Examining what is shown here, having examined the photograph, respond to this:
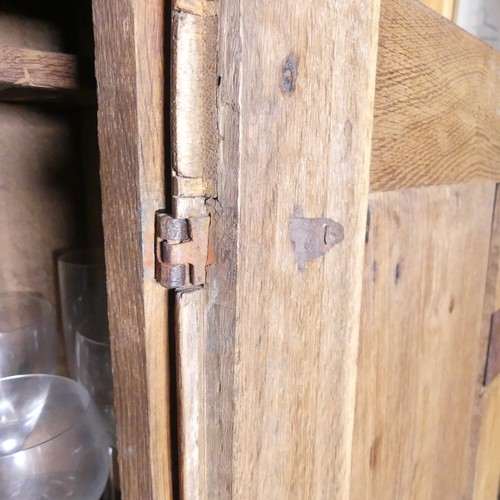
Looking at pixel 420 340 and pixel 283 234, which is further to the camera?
pixel 420 340

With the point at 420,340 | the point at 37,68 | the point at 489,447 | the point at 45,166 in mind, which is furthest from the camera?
the point at 489,447

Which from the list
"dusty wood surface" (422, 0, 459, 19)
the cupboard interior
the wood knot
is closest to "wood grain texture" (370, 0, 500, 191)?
the wood knot

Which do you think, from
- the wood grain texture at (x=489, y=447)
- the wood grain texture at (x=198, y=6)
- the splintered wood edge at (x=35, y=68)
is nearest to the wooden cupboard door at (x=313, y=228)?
the wood grain texture at (x=198, y=6)

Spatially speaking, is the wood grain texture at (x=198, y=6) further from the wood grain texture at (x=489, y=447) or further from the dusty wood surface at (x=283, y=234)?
the wood grain texture at (x=489, y=447)

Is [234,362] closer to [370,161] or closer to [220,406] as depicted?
[220,406]

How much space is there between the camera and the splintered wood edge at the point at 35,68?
0.38 meters

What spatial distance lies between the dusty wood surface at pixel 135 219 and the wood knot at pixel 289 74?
0.08m

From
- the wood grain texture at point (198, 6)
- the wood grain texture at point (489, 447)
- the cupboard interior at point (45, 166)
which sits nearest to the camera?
the wood grain texture at point (198, 6)

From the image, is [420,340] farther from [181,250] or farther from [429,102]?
[181,250]

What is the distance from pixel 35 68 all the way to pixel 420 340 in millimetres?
472

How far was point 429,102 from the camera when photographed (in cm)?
48

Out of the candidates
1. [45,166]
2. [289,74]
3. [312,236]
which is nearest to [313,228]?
[312,236]

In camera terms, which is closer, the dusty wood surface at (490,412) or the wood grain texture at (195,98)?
the wood grain texture at (195,98)

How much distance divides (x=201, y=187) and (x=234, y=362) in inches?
4.5
